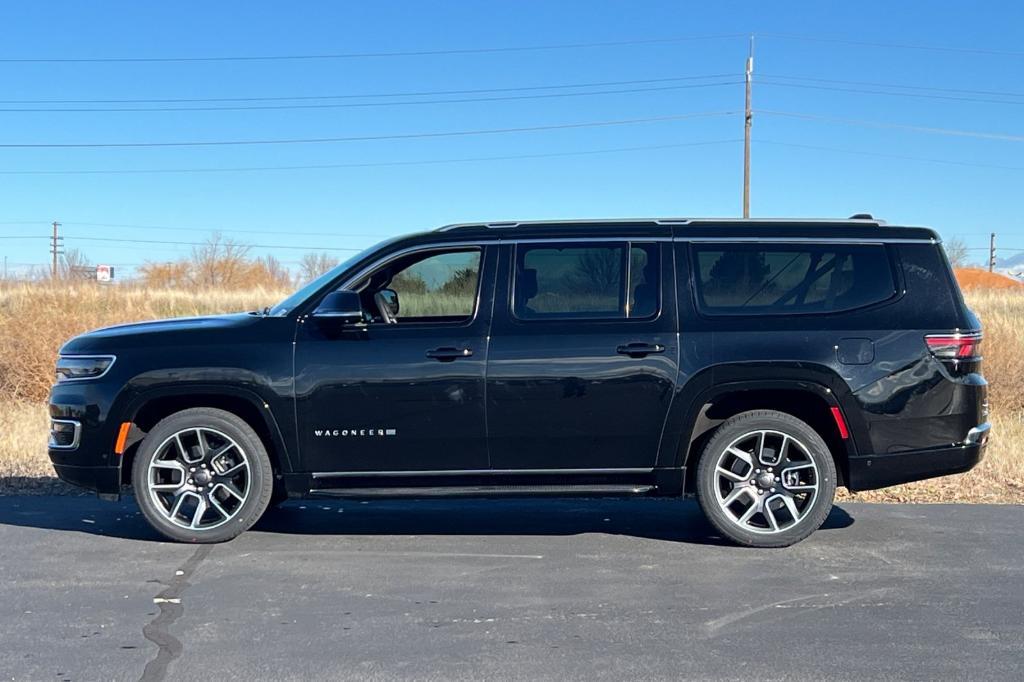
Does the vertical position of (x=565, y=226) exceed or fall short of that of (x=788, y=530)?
it exceeds it

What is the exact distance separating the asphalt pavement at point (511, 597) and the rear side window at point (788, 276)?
1.53m

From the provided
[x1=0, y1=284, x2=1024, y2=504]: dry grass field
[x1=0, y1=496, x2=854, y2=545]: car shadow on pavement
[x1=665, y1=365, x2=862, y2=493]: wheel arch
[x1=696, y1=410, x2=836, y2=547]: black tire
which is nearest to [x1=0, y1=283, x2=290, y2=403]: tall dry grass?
[x1=0, y1=284, x2=1024, y2=504]: dry grass field

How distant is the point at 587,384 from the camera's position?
6051 mm

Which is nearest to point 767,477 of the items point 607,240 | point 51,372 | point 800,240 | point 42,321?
point 800,240

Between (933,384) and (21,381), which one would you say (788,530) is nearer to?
(933,384)

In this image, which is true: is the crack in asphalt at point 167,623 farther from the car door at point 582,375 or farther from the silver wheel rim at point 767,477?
the silver wheel rim at point 767,477

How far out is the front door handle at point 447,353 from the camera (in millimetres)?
6066

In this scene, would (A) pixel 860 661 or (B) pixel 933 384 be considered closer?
(A) pixel 860 661

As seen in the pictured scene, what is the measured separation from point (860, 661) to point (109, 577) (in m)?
4.00

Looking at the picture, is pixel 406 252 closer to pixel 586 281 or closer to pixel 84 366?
pixel 586 281

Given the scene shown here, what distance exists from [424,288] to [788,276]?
2.40 metres

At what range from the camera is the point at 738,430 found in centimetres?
613

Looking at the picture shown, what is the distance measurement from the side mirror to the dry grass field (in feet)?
12.1

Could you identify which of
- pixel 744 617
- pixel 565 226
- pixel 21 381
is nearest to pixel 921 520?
pixel 744 617
